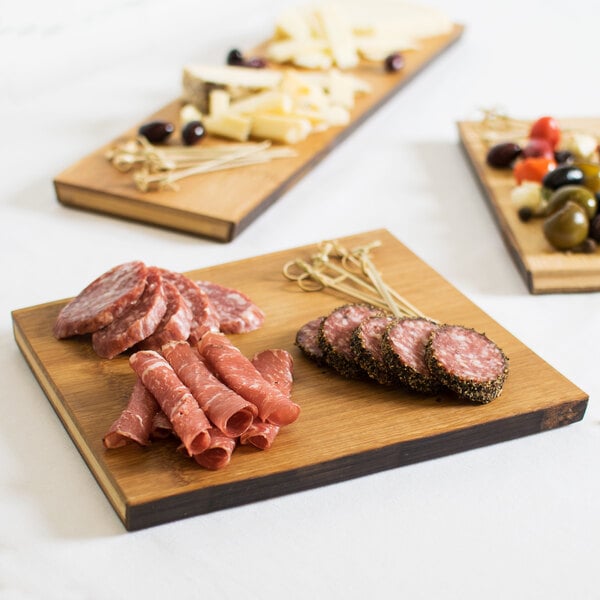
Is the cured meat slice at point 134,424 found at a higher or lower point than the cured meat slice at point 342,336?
lower

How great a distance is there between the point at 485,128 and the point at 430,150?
220 mm

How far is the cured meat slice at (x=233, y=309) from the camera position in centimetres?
237

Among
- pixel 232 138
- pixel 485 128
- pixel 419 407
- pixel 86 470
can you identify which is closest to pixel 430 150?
pixel 485 128

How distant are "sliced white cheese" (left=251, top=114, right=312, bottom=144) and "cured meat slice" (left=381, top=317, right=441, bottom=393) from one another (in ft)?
4.65

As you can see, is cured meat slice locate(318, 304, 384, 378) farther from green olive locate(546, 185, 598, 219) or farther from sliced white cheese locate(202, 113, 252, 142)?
sliced white cheese locate(202, 113, 252, 142)

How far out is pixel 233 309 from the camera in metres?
2.40

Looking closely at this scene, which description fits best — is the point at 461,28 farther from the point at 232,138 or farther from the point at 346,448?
the point at 346,448

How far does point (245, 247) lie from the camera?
9.82 feet

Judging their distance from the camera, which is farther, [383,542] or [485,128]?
[485,128]

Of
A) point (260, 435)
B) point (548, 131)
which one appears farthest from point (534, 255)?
point (260, 435)

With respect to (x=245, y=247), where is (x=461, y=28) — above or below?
above

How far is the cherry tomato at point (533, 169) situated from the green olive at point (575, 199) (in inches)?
9.6

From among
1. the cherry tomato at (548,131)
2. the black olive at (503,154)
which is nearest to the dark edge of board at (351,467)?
the black olive at (503,154)

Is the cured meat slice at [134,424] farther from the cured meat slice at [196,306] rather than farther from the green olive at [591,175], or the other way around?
the green olive at [591,175]
